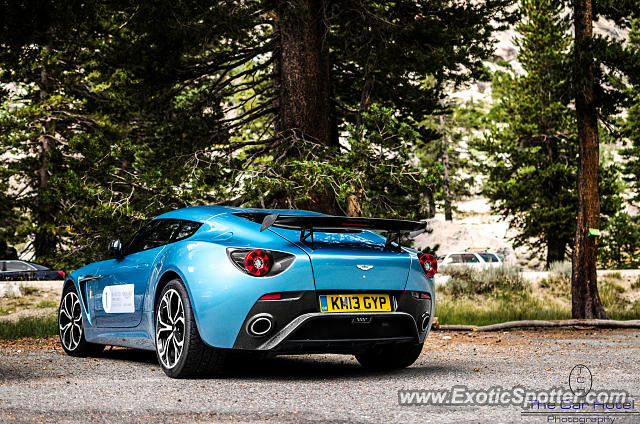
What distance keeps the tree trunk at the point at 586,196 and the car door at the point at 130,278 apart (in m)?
10.4

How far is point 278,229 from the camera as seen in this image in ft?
20.7

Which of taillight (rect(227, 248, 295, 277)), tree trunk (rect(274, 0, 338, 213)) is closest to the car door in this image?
taillight (rect(227, 248, 295, 277))

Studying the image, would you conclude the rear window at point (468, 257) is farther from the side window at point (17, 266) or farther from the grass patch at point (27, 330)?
the grass patch at point (27, 330)

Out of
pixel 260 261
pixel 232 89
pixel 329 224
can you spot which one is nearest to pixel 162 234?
pixel 260 261

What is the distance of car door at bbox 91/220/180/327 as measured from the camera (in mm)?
6914

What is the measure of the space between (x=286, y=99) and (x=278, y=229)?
26.0ft

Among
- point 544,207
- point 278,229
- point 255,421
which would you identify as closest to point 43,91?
point 544,207

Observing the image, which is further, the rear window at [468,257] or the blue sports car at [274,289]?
the rear window at [468,257]

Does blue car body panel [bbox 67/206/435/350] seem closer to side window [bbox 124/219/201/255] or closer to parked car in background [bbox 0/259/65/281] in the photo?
side window [bbox 124/219/201/255]

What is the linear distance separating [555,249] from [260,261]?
33.1m

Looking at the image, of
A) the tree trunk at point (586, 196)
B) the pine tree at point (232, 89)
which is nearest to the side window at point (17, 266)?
the pine tree at point (232, 89)

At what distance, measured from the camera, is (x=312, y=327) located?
19.6 ft

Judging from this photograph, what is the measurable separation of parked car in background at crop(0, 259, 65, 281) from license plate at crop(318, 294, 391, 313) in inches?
1112

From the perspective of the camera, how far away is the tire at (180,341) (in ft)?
19.8
